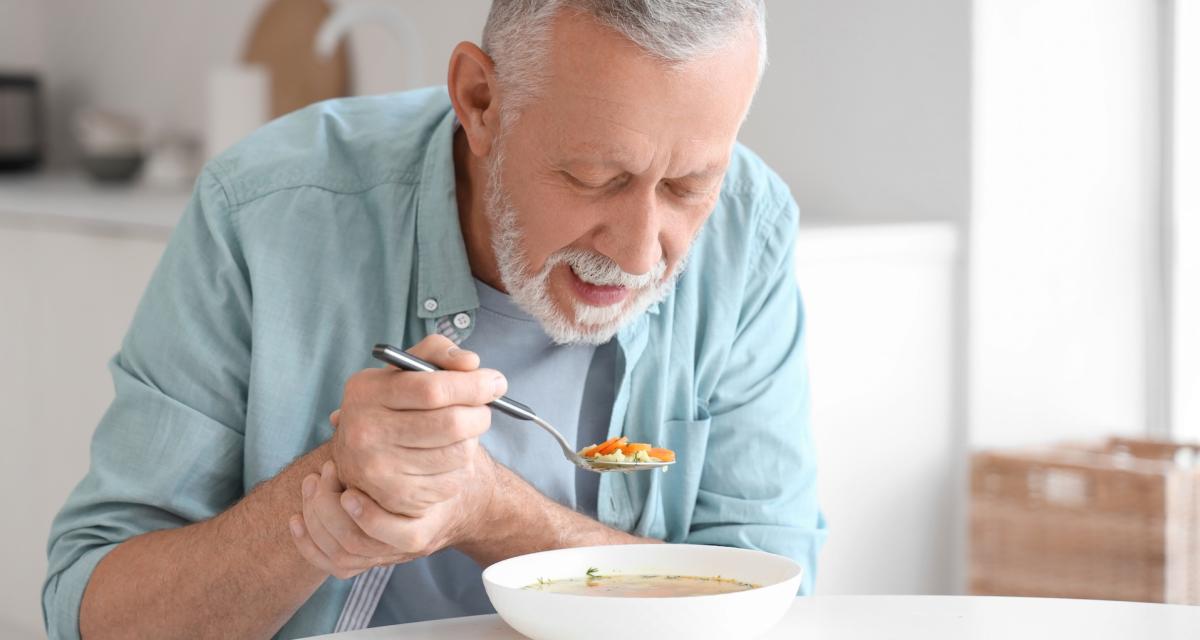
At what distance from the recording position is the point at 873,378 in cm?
241

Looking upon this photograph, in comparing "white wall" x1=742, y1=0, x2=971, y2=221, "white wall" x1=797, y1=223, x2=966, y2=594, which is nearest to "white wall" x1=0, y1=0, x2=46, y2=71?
"white wall" x1=742, y1=0, x2=971, y2=221

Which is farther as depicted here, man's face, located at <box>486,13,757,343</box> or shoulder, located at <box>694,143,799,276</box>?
shoulder, located at <box>694,143,799,276</box>

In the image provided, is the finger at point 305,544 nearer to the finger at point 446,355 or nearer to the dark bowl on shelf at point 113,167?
the finger at point 446,355

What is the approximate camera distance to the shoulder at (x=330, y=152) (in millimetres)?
1388

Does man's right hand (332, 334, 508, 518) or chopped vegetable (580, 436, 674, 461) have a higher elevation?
man's right hand (332, 334, 508, 518)

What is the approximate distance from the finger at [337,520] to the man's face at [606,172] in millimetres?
290

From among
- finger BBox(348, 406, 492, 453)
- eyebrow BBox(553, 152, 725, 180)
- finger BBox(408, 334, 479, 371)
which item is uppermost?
eyebrow BBox(553, 152, 725, 180)

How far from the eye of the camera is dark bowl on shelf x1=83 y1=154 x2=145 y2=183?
366cm

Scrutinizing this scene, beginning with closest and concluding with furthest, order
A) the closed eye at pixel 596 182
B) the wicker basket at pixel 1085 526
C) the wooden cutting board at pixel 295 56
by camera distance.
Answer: the closed eye at pixel 596 182
the wicker basket at pixel 1085 526
the wooden cutting board at pixel 295 56

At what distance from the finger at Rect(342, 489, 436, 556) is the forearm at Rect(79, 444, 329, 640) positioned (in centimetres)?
11

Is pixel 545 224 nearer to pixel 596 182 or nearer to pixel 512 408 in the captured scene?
pixel 596 182

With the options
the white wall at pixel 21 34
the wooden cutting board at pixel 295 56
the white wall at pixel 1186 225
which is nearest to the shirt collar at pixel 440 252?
the white wall at pixel 1186 225

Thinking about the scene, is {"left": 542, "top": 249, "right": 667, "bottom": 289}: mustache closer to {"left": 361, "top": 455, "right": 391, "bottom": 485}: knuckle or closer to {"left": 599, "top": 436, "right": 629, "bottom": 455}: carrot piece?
{"left": 599, "top": 436, "right": 629, "bottom": 455}: carrot piece

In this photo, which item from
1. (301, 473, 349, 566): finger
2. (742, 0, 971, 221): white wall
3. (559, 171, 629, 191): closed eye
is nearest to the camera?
(301, 473, 349, 566): finger
